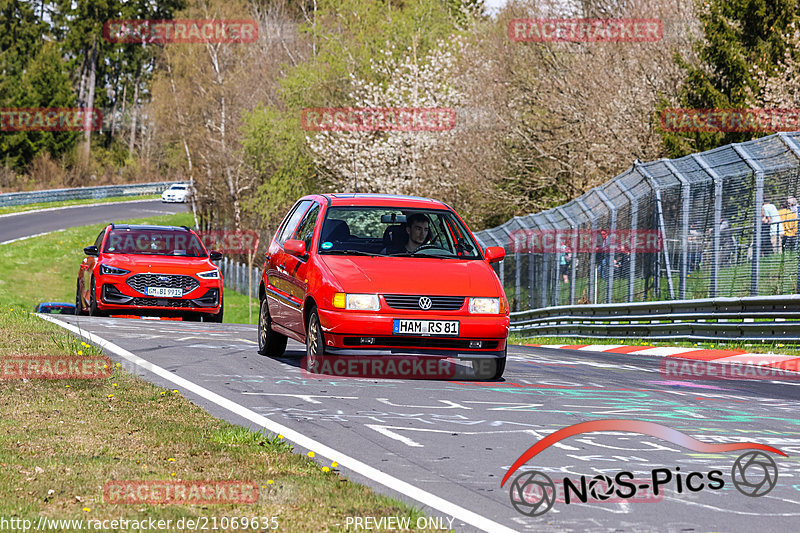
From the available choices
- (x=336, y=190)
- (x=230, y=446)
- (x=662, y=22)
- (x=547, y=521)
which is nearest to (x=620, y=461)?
(x=547, y=521)

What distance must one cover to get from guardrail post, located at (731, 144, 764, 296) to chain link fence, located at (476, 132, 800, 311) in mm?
14

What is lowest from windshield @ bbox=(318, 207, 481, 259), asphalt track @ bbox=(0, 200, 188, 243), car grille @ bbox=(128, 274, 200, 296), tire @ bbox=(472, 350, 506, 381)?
tire @ bbox=(472, 350, 506, 381)

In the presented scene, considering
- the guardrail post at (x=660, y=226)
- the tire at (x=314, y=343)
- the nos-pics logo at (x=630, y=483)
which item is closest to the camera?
the nos-pics logo at (x=630, y=483)

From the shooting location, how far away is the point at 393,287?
10.7 metres

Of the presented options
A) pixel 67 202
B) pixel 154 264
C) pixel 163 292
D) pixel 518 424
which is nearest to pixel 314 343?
pixel 518 424

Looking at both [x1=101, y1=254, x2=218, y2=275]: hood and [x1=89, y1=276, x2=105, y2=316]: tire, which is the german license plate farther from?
[x1=89, y1=276, x2=105, y2=316]: tire

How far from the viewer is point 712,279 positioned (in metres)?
18.2

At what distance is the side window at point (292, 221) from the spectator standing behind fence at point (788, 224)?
22.7 feet

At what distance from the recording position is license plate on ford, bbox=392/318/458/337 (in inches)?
418

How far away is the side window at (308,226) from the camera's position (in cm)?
1224

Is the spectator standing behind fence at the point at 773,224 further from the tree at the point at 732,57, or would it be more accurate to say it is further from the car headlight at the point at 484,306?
the tree at the point at 732,57

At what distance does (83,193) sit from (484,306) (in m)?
68.6

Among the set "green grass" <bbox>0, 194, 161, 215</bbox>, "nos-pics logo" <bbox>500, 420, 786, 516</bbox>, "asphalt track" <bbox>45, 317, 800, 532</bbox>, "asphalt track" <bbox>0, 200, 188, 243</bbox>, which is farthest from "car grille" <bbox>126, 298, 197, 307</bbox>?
"green grass" <bbox>0, 194, 161, 215</bbox>

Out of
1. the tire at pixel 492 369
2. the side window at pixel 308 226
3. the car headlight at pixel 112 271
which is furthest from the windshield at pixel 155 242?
the tire at pixel 492 369
